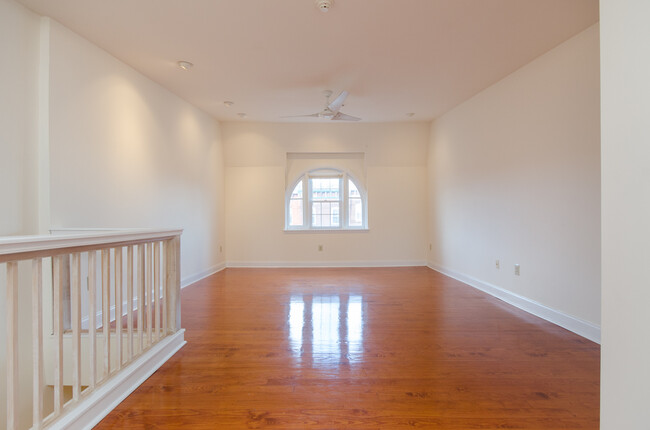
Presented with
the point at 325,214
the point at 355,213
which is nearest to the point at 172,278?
the point at 325,214

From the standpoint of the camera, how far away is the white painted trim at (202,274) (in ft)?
15.1

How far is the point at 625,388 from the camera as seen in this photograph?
3.59 feet

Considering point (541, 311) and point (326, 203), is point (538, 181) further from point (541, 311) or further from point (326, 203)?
point (326, 203)

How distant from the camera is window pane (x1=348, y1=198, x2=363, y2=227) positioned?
21.3 ft

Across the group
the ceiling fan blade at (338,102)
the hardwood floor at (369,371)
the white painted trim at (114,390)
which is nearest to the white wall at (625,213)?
the hardwood floor at (369,371)

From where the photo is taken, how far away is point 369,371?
6.86 ft

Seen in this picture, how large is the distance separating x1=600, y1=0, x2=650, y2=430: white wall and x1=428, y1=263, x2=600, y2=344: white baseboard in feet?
6.17

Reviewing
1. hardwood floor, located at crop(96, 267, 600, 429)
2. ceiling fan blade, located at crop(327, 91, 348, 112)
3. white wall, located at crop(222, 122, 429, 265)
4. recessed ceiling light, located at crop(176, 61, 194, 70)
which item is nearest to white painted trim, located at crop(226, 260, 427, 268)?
white wall, located at crop(222, 122, 429, 265)

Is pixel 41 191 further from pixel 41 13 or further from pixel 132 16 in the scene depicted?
pixel 132 16

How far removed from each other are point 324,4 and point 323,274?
4062 millimetres

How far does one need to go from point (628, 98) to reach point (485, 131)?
3.40 m

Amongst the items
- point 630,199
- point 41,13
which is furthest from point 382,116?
point 630,199

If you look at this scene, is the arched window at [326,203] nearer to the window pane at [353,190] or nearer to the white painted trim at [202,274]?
the window pane at [353,190]

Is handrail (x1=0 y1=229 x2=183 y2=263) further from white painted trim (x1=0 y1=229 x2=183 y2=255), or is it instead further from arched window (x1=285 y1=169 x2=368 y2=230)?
arched window (x1=285 y1=169 x2=368 y2=230)
